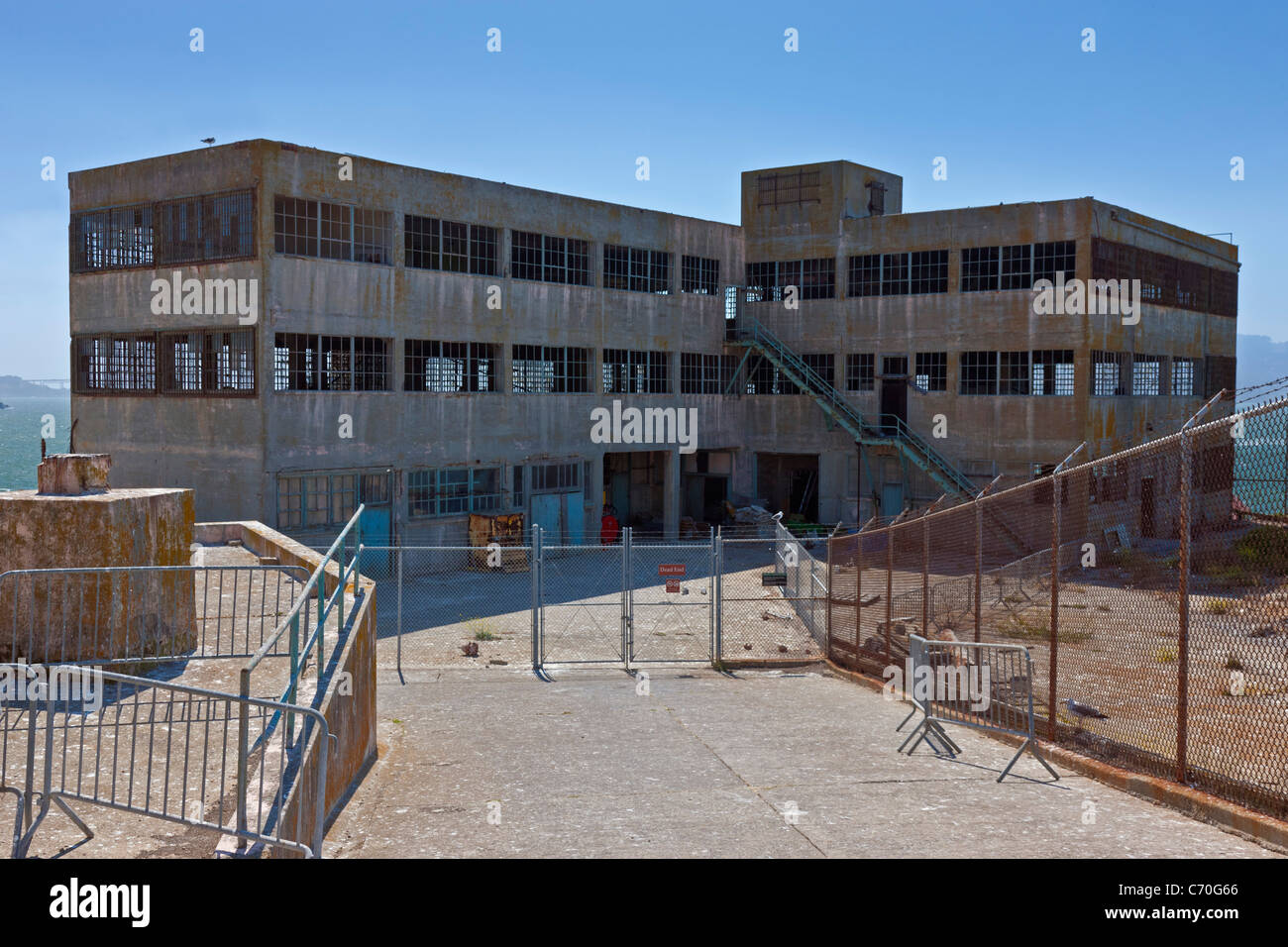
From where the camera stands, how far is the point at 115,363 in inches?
1289

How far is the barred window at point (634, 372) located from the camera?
1590 inches

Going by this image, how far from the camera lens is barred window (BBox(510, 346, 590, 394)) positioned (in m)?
37.0

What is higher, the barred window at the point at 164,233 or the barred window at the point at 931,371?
the barred window at the point at 164,233

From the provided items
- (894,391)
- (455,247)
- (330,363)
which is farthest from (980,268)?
(330,363)

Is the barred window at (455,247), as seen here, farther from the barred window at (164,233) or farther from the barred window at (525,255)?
the barred window at (164,233)

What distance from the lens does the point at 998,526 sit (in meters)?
36.3

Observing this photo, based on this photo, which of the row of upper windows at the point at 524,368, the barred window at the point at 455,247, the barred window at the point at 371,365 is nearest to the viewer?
the row of upper windows at the point at 524,368

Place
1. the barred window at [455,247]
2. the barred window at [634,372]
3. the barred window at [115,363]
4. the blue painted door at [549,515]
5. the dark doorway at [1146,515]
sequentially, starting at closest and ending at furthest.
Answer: the barred window at [115,363] < the barred window at [455,247] < the dark doorway at [1146,515] < the blue painted door at [549,515] < the barred window at [634,372]

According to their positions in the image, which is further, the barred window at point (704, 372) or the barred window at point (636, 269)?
the barred window at point (704, 372)

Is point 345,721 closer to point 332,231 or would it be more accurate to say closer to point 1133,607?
point 1133,607

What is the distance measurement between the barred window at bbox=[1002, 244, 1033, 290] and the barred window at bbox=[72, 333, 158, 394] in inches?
1018

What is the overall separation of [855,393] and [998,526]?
835cm

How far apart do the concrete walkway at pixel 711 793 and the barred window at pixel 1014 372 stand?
1022 inches

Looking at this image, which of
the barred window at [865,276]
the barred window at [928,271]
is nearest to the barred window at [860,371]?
the barred window at [865,276]
